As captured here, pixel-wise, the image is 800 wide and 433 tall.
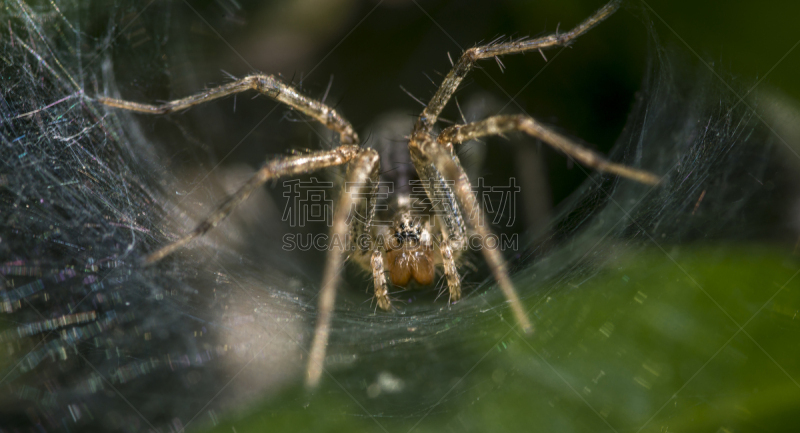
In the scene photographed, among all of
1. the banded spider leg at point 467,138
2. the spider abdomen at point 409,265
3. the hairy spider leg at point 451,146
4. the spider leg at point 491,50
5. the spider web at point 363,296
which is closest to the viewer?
the spider web at point 363,296

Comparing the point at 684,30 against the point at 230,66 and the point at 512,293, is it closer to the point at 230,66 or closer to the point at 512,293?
the point at 512,293

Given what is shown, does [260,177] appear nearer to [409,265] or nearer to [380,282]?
[380,282]

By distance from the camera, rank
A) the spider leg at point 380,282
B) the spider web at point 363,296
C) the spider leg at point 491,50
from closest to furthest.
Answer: the spider web at point 363,296 → the spider leg at point 491,50 → the spider leg at point 380,282

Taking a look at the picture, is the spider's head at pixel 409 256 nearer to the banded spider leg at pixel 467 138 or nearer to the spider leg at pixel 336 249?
the banded spider leg at pixel 467 138

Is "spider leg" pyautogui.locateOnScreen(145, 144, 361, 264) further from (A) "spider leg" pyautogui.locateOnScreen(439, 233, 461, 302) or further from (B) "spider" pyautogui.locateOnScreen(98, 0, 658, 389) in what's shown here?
(A) "spider leg" pyautogui.locateOnScreen(439, 233, 461, 302)

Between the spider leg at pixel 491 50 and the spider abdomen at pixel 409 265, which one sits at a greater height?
the spider leg at pixel 491 50

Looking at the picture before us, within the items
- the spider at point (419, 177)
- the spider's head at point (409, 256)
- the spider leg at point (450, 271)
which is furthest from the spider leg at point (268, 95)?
the spider leg at point (450, 271)

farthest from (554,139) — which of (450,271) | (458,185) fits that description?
(450,271)

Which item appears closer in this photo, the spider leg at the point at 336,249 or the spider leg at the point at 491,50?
the spider leg at the point at 336,249

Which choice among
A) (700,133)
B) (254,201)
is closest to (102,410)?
(254,201)
